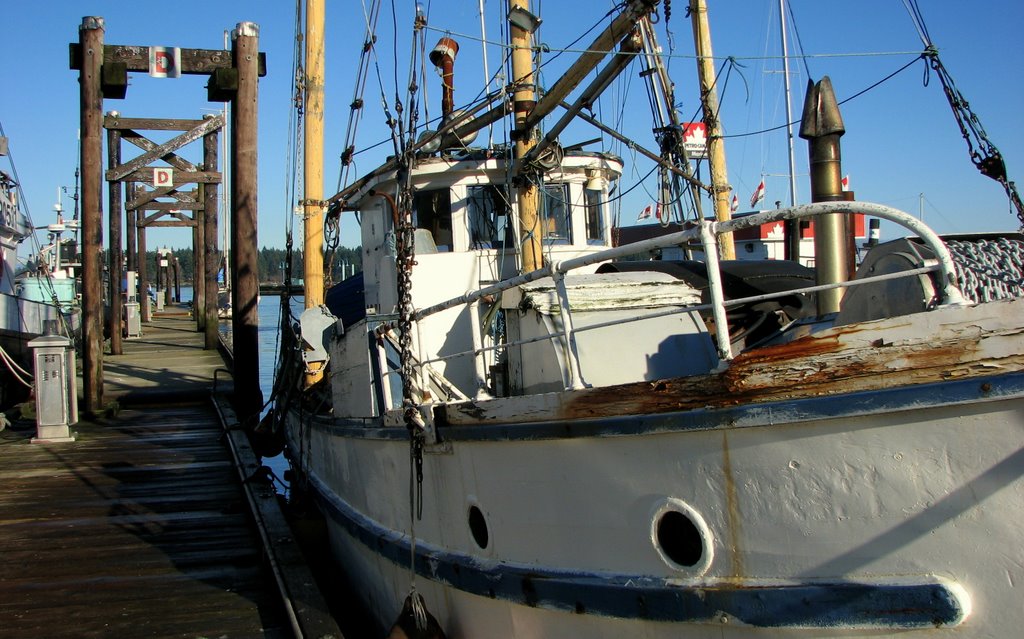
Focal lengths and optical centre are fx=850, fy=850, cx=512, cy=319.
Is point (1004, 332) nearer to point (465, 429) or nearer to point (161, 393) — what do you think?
point (465, 429)

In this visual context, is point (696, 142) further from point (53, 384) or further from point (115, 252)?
point (115, 252)

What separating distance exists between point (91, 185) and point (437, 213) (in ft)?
21.1

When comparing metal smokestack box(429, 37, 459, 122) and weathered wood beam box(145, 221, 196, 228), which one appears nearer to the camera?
metal smokestack box(429, 37, 459, 122)

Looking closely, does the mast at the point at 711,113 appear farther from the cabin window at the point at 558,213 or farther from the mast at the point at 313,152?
the mast at the point at 313,152

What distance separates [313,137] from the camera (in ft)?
33.0

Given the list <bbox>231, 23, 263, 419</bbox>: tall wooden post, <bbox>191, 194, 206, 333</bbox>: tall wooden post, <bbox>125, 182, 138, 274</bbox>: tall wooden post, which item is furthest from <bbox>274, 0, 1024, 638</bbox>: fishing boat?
<bbox>125, 182, 138, 274</bbox>: tall wooden post

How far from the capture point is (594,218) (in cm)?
Result: 877

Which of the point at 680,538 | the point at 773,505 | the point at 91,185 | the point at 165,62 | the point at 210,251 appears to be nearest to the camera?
the point at 773,505

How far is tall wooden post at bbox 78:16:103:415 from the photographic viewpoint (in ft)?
38.6

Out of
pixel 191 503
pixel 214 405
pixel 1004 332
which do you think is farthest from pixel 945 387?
pixel 214 405

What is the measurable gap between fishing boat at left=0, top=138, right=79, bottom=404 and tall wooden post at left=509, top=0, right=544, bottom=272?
683 cm

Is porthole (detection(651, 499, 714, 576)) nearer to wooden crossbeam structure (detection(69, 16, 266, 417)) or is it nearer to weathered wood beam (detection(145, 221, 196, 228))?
wooden crossbeam structure (detection(69, 16, 266, 417))

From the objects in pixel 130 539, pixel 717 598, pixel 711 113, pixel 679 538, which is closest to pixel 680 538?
pixel 679 538

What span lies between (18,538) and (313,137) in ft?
17.3
